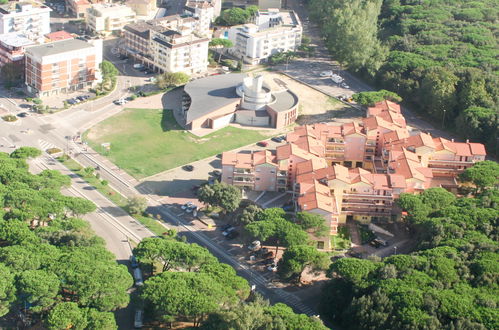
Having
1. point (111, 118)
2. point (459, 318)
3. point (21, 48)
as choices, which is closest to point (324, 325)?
point (459, 318)

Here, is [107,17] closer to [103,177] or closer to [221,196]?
[103,177]

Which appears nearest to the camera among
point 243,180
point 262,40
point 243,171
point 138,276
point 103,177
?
point 138,276

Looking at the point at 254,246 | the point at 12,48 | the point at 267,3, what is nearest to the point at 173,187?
the point at 254,246

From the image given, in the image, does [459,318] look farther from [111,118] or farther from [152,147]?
[111,118]

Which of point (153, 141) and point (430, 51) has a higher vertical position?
point (430, 51)

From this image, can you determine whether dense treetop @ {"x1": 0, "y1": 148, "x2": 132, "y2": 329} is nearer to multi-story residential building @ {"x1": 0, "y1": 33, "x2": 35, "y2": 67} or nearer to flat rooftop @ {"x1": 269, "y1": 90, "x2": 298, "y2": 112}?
flat rooftop @ {"x1": 269, "y1": 90, "x2": 298, "y2": 112}

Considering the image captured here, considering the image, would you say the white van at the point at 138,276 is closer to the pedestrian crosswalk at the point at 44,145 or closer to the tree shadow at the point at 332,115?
the pedestrian crosswalk at the point at 44,145
